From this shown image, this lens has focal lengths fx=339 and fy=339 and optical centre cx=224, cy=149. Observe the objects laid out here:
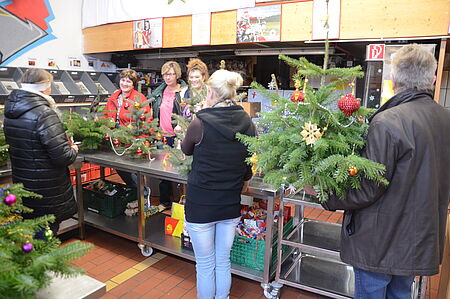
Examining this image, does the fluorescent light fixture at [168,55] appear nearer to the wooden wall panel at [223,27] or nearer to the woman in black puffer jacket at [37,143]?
the wooden wall panel at [223,27]

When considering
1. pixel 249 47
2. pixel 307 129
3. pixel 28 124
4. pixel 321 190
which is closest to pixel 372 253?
pixel 321 190

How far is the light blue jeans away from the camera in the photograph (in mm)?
2102

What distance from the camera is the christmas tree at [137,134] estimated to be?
3.20 meters

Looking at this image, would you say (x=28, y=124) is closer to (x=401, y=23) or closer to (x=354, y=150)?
(x=354, y=150)

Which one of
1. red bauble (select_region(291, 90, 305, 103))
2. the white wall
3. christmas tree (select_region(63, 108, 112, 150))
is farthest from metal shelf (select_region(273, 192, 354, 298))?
the white wall

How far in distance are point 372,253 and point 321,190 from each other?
401 mm

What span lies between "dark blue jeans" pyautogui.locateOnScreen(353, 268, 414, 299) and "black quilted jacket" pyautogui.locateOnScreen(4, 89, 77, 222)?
210 centimetres

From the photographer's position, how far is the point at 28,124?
2.37 meters

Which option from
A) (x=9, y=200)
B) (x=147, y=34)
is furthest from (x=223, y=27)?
(x=9, y=200)

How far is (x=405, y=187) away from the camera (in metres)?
1.50

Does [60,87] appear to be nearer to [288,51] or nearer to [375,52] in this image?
[288,51]

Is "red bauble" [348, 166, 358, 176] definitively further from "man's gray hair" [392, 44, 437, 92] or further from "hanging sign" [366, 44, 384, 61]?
"hanging sign" [366, 44, 384, 61]

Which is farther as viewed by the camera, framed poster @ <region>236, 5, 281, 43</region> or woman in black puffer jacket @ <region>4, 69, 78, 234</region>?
framed poster @ <region>236, 5, 281, 43</region>

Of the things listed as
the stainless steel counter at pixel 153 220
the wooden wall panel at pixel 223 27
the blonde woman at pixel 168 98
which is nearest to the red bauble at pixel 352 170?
the stainless steel counter at pixel 153 220
